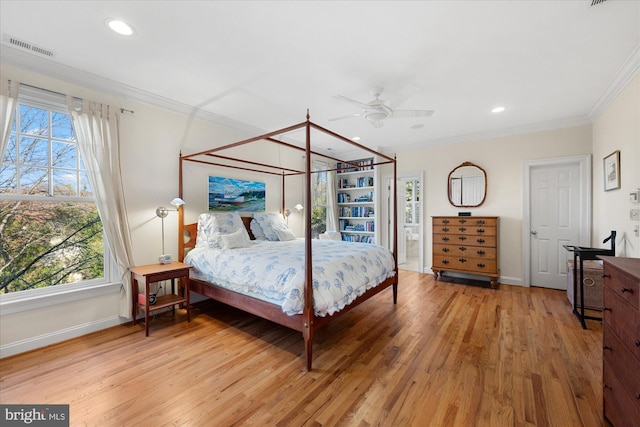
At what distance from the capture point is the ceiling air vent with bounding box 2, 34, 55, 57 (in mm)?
2076

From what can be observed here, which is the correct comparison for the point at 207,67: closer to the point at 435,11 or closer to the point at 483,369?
the point at 435,11

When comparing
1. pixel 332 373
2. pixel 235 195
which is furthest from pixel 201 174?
pixel 332 373

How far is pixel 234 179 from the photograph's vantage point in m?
4.07

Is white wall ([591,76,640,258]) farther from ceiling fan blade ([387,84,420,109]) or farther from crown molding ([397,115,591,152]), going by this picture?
ceiling fan blade ([387,84,420,109])

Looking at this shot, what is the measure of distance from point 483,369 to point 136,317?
345cm

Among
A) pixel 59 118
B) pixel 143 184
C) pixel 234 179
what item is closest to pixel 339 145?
pixel 234 179

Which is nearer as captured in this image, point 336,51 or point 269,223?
point 336,51

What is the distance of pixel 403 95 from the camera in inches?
109

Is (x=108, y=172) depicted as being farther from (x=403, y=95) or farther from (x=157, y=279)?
(x=403, y=95)

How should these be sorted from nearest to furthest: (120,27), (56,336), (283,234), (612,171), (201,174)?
(120,27) → (56,336) → (612,171) → (201,174) → (283,234)

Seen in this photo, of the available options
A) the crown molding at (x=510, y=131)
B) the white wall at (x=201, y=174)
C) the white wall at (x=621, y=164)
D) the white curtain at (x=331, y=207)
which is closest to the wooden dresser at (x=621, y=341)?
the white wall at (x=621, y=164)

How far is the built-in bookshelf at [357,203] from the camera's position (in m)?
5.86

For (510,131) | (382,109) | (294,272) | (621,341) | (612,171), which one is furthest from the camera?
(510,131)

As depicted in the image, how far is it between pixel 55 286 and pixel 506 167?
20.2ft
